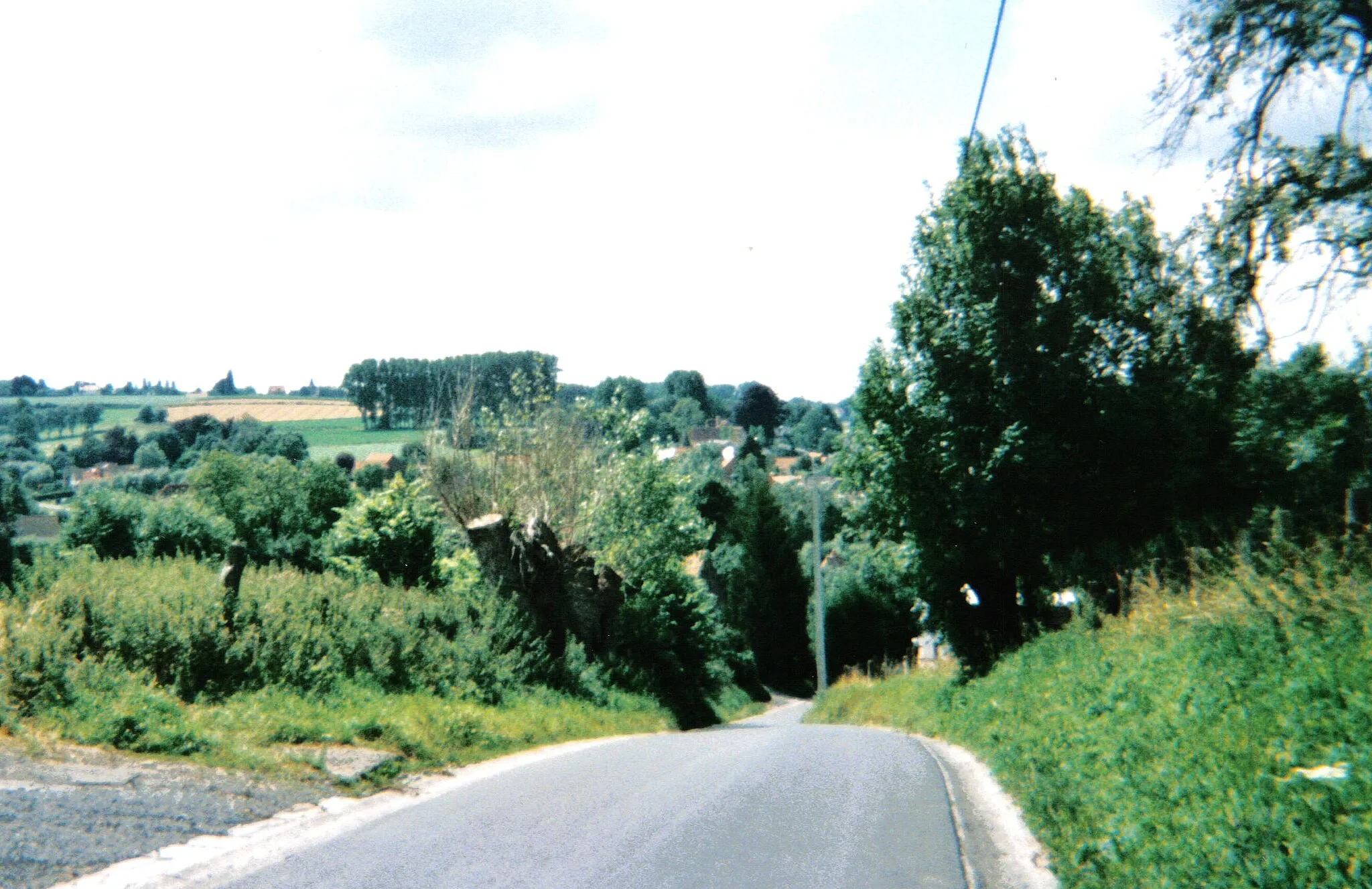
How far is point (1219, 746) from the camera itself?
19.2 ft

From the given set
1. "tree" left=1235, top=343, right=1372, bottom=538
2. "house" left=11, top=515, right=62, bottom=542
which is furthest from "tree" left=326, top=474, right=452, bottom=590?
"house" left=11, top=515, right=62, bottom=542

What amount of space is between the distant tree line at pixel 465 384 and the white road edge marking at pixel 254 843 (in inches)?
748

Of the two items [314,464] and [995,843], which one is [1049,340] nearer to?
[995,843]

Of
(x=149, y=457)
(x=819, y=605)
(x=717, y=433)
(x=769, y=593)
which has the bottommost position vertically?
(x=769, y=593)

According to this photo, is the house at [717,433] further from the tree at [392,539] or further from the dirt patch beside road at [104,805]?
the dirt patch beside road at [104,805]

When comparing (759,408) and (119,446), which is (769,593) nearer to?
(119,446)

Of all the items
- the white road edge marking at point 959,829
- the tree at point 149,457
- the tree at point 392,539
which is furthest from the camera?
the tree at point 149,457

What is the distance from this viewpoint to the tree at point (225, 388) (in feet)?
214

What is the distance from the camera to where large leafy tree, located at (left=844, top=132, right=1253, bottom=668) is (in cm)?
1947

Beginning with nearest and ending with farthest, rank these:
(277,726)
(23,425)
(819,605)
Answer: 1. (277,726)
2. (819,605)
3. (23,425)

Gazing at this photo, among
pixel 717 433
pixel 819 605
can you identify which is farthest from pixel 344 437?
pixel 717 433

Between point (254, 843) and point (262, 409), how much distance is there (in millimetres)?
58651

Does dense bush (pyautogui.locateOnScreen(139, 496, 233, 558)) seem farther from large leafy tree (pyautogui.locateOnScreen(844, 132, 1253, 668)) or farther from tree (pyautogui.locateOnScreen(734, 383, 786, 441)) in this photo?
tree (pyautogui.locateOnScreen(734, 383, 786, 441))

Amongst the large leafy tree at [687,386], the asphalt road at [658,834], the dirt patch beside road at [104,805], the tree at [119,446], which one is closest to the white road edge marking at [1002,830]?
the asphalt road at [658,834]
